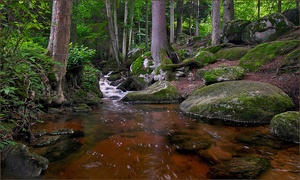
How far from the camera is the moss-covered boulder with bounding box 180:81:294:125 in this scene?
18.0ft

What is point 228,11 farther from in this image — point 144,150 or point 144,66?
point 144,150

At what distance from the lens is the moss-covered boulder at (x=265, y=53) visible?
8484 millimetres

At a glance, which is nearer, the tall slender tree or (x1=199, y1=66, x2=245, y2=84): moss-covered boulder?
(x1=199, y1=66, x2=245, y2=84): moss-covered boulder

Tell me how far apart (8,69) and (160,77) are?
8.57 metres

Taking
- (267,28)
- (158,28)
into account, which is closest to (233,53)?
(267,28)

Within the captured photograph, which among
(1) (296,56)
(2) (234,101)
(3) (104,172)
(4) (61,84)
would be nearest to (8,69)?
(3) (104,172)

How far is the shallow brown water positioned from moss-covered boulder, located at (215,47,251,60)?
6.49 m

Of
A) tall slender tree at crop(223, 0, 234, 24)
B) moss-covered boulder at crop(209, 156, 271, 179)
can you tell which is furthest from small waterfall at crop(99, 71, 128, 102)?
tall slender tree at crop(223, 0, 234, 24)

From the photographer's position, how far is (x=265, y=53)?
8.95 m

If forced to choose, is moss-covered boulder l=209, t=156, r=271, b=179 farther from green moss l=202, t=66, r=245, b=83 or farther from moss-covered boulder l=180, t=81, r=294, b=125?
green moss l=202, t=66, r=245, b=83

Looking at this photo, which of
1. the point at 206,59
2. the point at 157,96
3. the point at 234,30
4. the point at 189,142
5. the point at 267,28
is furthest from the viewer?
the point at 234,30

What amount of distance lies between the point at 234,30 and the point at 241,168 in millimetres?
11600

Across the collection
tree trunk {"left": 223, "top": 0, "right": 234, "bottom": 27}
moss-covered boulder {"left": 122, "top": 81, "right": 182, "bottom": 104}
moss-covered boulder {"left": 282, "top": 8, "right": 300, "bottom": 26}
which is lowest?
moss-covered boulder {"left": 122, "top": 81, "right": 182, "bottom": 104}

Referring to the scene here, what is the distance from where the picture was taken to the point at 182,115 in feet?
20.5
